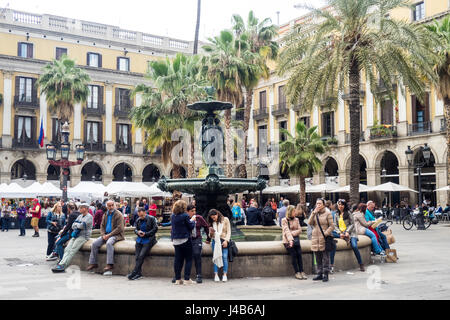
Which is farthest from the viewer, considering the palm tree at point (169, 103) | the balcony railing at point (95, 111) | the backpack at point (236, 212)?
the balcony railing at point (95, 111)

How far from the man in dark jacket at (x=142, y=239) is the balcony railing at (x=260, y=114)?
123 feet

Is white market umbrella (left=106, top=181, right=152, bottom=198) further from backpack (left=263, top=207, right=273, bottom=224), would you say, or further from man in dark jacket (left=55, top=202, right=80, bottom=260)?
man in dark jacket (left=55, top=202, right=80, bottom=260)

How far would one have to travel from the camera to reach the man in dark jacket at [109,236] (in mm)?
9797

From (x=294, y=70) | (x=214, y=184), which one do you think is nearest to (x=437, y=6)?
(x=294, y=70)

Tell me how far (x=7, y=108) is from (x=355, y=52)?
32.6 m

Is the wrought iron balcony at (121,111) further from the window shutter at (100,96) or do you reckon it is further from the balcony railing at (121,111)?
the window shutter at (100,96)

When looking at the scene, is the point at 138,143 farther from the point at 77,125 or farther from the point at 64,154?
the point at 64,154

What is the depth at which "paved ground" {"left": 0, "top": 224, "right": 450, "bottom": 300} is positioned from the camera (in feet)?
25.2

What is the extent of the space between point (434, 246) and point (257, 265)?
840 centimetres

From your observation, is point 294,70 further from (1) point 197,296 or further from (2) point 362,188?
→ (2) point 362,188

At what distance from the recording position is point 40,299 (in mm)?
7457

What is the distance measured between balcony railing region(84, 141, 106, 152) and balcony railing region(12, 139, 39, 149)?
4.47m

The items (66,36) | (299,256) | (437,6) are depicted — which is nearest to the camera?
(299,256)

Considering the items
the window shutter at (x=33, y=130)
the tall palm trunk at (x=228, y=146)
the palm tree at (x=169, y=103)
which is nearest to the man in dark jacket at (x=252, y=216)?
the palm tree at (x=169, y=103)
